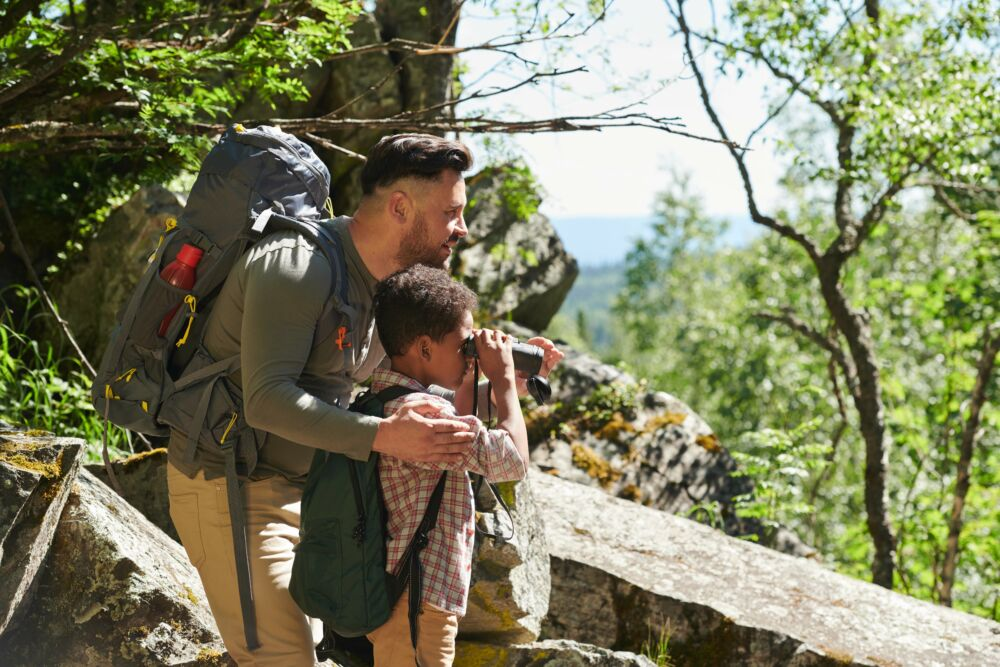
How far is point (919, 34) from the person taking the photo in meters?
11.2

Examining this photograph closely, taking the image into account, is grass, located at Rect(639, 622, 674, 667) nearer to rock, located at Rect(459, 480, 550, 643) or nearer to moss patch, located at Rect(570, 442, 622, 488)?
rock, located at Rect(459, 480, 550, 643)

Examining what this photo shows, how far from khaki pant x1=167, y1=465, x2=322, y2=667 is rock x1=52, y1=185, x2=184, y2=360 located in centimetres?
438

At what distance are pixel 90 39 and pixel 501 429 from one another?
318cm

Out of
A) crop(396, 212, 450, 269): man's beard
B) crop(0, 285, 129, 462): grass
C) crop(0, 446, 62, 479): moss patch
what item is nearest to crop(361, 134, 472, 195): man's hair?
crop(396, 212, 450, 269): man's beard

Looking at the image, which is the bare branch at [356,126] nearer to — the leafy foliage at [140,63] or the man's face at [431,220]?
the leafy foliage at [140,63]

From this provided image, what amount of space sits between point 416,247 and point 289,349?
572mm

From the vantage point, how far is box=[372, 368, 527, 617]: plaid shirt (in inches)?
105

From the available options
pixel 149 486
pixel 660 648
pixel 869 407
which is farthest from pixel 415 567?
pixel 869 407

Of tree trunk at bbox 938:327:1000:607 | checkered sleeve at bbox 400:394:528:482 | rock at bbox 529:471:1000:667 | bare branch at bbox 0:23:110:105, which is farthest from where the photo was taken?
tree trunk at bbox 938:327:1000:607

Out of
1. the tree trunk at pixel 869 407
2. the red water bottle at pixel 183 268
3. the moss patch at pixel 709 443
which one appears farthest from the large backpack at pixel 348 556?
the tree trunk at pixel 869 407

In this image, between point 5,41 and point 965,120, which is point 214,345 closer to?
point 5,41

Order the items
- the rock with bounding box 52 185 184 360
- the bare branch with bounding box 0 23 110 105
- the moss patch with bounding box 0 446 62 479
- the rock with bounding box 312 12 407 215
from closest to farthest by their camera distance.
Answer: the moss patch with bounding box 0 446 62 479
the bare branch with bounding box 0 23 110 105
the rock with bounding box 52 185 184 360
the rock with bounding box 312 12 407 215

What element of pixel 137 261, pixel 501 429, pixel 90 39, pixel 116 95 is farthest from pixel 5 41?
pixel 501 429

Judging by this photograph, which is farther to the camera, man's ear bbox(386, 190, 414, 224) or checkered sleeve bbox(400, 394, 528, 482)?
man's ear bbox(386, 190, 414, 224)
